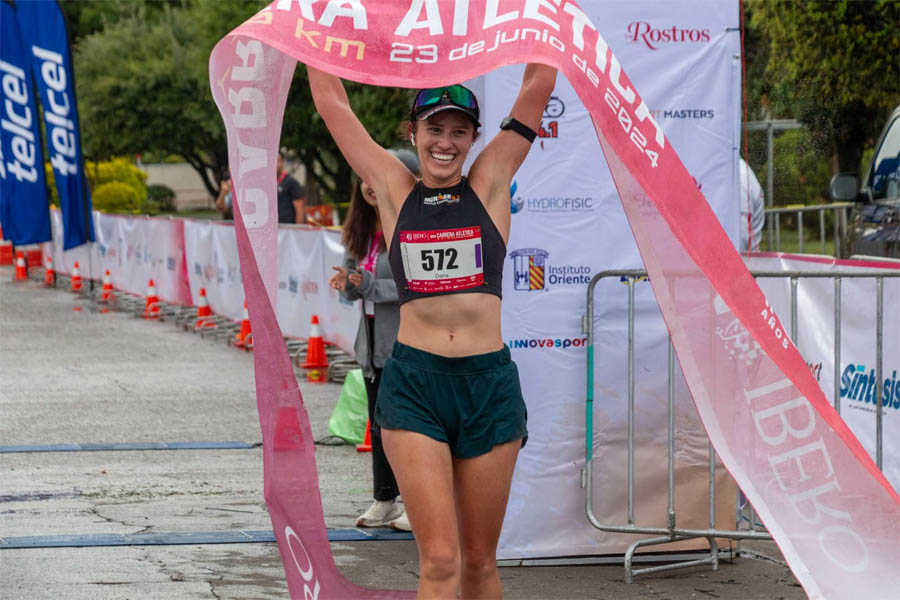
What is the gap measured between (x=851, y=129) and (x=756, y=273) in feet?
58.1

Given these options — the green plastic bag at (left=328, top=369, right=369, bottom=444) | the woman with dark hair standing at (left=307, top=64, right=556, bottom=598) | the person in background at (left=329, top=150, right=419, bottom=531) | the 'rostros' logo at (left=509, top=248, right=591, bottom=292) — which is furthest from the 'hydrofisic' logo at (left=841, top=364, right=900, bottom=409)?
the green plastic bag at (left=328, top=369, right=369, bottom=444)

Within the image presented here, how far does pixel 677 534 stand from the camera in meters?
6.43

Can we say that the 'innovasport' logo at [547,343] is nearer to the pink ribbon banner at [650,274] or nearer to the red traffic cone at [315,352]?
the pink ribbon banner at [650,274]

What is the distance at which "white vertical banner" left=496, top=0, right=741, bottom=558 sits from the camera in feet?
21.3

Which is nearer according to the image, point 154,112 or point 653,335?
point 653,335

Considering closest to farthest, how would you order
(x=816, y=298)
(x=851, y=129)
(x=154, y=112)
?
(x=816, y=298) → (x=851, y=129) → (x=154, y=112)

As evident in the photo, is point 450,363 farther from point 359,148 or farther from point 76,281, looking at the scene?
point 76,281

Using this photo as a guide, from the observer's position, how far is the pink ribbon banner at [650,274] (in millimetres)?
4594

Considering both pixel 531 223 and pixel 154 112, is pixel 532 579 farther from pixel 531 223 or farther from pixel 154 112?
pixel 154 112

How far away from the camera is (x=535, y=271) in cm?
654

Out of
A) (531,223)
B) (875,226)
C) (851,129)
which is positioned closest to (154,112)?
(851,129)

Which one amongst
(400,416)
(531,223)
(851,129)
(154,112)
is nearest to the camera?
(400,416)

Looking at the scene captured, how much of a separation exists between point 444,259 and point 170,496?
417 cm

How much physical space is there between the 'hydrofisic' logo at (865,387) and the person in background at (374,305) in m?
2.47
